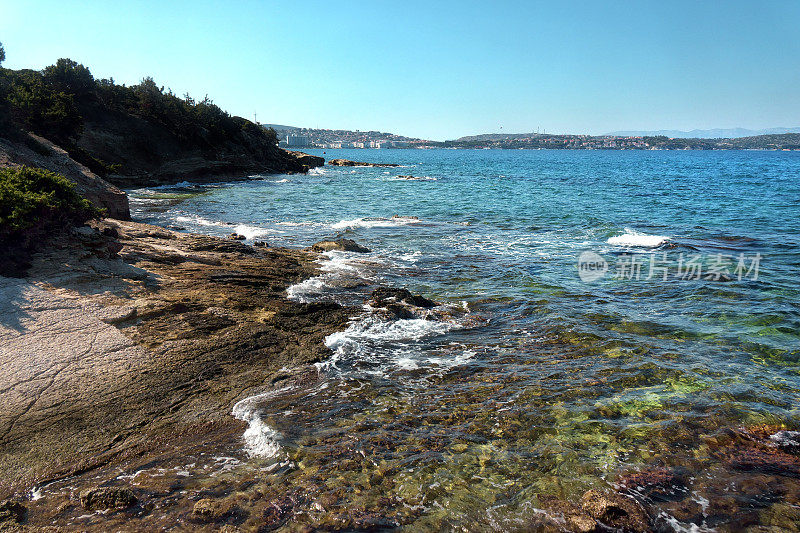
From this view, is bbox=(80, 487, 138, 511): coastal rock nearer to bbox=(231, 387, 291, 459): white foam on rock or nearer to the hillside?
bbox=(231, 387, 291, 459): white foam on rock

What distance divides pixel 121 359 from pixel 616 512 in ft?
23.4

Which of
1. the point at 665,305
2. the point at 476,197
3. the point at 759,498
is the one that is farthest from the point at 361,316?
the point at 476,197

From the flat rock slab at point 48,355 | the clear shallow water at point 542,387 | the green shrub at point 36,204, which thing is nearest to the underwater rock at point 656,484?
the clear shallow water at point 542,387

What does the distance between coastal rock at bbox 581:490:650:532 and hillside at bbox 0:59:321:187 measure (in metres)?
31.6

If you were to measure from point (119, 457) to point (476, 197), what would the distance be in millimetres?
36726

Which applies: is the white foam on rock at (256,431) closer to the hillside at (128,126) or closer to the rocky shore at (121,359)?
the rocky shore at (121,359)

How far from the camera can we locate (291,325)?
29.3 ft

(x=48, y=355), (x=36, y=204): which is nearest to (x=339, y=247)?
(x=36, y=204)

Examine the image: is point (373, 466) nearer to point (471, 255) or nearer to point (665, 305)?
point (665, 305)

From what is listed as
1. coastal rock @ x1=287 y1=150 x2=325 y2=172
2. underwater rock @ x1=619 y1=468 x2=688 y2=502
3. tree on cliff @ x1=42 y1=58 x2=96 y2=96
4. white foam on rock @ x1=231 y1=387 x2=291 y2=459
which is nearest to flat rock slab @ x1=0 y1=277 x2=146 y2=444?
white foam on rock @ x1=231 y1=387 x2=291 y2=459

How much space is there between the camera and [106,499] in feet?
14.6

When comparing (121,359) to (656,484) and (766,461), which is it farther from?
(766,461)

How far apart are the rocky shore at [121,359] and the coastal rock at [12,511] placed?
2 centimetres

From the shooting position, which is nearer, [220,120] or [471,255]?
[471,255]
